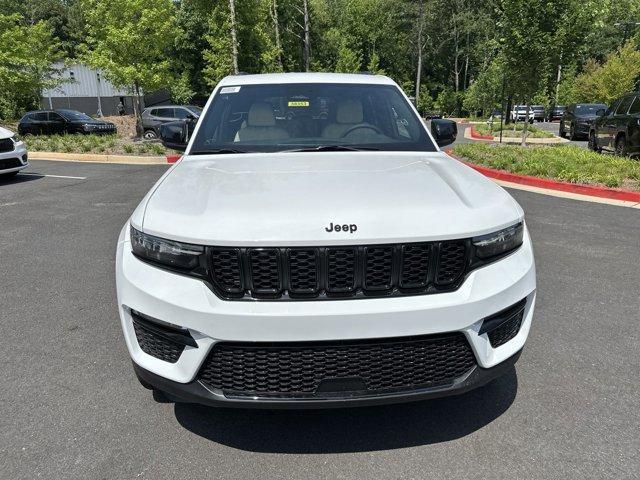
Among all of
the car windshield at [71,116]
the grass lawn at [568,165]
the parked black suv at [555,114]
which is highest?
the car windshield at [71,116]

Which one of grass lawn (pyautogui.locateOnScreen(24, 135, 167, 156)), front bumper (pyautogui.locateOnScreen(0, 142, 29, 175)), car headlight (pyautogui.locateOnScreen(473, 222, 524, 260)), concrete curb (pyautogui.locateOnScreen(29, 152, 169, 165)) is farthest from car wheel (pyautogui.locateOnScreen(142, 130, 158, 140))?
car headlight (pyautogui.locateOnScreen(473, 222, 524, 260))

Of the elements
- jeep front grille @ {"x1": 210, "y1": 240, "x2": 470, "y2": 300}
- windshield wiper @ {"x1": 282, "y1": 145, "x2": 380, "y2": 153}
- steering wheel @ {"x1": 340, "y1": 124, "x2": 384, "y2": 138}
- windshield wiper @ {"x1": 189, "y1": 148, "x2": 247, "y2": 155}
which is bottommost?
jeep front grille @ {"x1": 210, "y1": 240, "x2": 470, "y2": 300}

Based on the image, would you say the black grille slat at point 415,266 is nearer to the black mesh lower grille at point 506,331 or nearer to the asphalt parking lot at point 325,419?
the black mesh lower grille at point 506,331

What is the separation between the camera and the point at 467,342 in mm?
2238

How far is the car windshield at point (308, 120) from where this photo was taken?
3.50m

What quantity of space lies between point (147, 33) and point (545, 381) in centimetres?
2111

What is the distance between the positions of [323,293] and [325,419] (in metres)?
0.91

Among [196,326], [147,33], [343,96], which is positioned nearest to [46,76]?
[147,33]

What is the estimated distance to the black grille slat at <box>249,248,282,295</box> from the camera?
2121 millimetres

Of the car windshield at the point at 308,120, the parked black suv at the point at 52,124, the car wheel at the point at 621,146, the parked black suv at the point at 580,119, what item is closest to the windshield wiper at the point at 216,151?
the car windshield at the point at 308,120

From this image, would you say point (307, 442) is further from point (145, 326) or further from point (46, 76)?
point (46, 76)

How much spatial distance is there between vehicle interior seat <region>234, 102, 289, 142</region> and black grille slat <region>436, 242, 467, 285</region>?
1743mm

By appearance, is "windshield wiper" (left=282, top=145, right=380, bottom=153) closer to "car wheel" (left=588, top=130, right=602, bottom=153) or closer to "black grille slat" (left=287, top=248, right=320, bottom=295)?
"black grille slat" (left=287, top=248, right=320, bottom=295)

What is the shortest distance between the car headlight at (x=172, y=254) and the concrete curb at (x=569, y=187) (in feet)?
24.4
